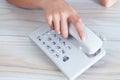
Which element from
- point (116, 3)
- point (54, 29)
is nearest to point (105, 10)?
point (116, 3)

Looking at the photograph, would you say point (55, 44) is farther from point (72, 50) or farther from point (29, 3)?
point (29, 3)

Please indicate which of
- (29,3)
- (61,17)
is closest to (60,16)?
(61,17)

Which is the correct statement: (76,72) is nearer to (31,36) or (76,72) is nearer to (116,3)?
(31,36)

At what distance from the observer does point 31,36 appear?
0.62 metres

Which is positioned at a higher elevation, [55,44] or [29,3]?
[29,3]

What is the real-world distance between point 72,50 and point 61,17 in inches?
3.3

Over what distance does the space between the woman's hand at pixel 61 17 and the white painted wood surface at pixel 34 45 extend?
0.05m

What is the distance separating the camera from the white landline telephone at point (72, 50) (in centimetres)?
54

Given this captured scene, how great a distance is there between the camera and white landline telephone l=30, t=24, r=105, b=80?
54 cm

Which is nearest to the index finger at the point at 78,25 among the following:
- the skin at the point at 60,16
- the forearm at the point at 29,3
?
the skin at the point at 60,16

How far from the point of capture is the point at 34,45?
614 mm

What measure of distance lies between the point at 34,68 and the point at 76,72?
0.10 meters

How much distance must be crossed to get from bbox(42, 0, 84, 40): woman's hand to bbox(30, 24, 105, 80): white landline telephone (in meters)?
0.01

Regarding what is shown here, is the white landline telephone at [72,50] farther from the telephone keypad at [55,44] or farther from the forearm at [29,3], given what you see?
the forearm at [29,3]
